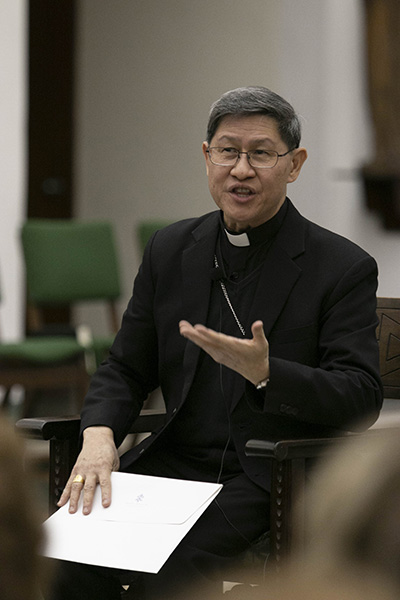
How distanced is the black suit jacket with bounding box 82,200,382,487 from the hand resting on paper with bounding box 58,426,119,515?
0.14ft

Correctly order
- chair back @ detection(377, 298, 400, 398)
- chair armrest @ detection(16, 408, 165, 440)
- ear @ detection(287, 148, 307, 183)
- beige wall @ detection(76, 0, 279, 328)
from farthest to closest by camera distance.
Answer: beige wall @ detection(76, 0, 279, 328)
chair back @ detection(377, 298, 400, 398)
ear @ detection(287, 148, 307, 183)
chair armrest @ detection(16, 408, 165, 440)

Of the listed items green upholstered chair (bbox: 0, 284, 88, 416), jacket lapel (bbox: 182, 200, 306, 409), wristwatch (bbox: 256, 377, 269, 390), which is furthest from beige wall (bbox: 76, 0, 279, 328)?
wristwatch (bbox: 256, 377, 269, 390)

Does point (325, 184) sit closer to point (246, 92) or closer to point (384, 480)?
point (246, 92)

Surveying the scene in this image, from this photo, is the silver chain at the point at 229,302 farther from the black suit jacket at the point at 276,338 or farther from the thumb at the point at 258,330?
the thumb at the point at 258,330

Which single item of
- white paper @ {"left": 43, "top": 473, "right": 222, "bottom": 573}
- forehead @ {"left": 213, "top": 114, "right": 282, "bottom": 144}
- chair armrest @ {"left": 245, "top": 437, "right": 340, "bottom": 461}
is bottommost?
white paper @ {"left": 43, "top": 473, "right": 222, "bottom": 573}

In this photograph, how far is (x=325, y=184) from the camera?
21.4 feet

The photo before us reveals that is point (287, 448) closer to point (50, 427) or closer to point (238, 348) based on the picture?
point (238, 348)

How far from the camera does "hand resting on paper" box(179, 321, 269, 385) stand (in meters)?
1.97

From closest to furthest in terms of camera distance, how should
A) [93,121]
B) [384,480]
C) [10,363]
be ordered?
[384,480], [10,363], [93,121]

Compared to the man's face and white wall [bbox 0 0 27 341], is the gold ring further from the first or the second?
white wall [bbox 0 0 27 341]

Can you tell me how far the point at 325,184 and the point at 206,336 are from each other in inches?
185

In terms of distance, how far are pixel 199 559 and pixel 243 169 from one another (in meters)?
0.89

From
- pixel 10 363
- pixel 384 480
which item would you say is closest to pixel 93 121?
pixel 10 363

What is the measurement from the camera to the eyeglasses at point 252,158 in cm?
241
